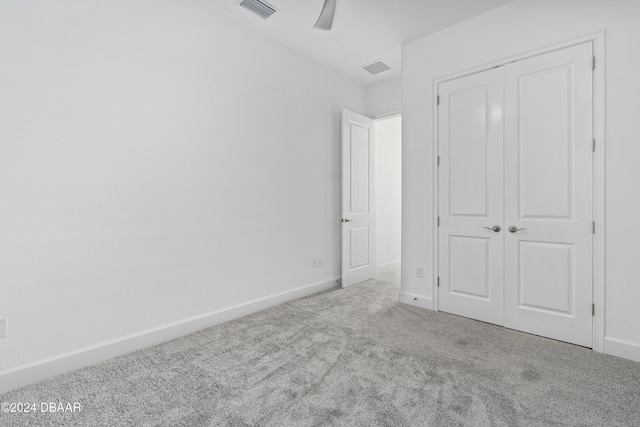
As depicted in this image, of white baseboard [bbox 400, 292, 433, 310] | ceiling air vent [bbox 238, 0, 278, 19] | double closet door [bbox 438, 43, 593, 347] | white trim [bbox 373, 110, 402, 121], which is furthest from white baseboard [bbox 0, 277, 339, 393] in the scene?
white trim [bbox 373, 110, 402, 121]

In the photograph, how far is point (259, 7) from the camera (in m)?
2.83

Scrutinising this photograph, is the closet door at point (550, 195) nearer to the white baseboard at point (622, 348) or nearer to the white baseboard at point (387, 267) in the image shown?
the white baseboard at point (622, 348)

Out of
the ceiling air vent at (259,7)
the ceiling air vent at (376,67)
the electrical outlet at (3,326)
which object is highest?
the ceiling air vent at (259,7)

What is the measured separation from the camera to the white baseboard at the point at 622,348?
2191 millimetres

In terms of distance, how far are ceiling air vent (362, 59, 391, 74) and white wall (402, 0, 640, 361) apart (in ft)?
1.73

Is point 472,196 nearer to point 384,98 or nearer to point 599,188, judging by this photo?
point 599,188

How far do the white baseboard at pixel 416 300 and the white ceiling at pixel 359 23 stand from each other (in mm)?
2776

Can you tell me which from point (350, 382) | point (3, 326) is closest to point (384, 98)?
point (350, 382)

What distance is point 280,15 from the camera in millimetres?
2957

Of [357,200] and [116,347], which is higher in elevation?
[357,200]

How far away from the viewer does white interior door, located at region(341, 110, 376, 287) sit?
13.5 feet

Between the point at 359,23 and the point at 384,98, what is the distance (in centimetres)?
150

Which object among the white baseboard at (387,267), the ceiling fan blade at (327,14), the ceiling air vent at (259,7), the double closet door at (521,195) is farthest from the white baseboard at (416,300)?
the ceiling air vent at (259,7)

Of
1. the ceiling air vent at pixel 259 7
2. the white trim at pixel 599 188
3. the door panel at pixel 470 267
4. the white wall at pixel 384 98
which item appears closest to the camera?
the white trim at pixel 599 188
